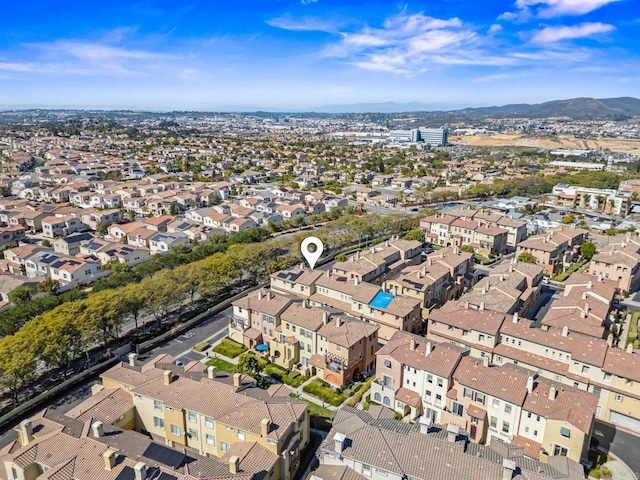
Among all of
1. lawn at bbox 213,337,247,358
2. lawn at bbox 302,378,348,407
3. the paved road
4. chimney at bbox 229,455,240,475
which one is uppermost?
chimney at bbox 229,455,240,475

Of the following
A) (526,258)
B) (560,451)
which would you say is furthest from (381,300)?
(526,258)

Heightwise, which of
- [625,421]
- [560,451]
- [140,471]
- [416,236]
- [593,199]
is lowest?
[625,421]

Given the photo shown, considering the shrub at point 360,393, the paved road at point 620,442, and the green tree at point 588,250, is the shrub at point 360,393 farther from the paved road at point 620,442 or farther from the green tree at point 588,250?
the green tree at point 588,250

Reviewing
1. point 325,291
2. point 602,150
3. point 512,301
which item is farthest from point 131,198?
point 602,150

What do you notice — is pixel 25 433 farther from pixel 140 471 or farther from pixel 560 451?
pixel 560 451

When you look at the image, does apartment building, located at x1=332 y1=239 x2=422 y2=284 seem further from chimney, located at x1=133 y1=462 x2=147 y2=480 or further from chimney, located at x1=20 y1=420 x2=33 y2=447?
chimney, located at x1=20 y1=420 x2=33 y2=447

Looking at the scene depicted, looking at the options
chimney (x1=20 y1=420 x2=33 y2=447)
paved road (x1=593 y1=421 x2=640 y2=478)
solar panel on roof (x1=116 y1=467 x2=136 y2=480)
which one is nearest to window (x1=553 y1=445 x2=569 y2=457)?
paved road (x1=593 y1=421 x2=640 y2=478)
